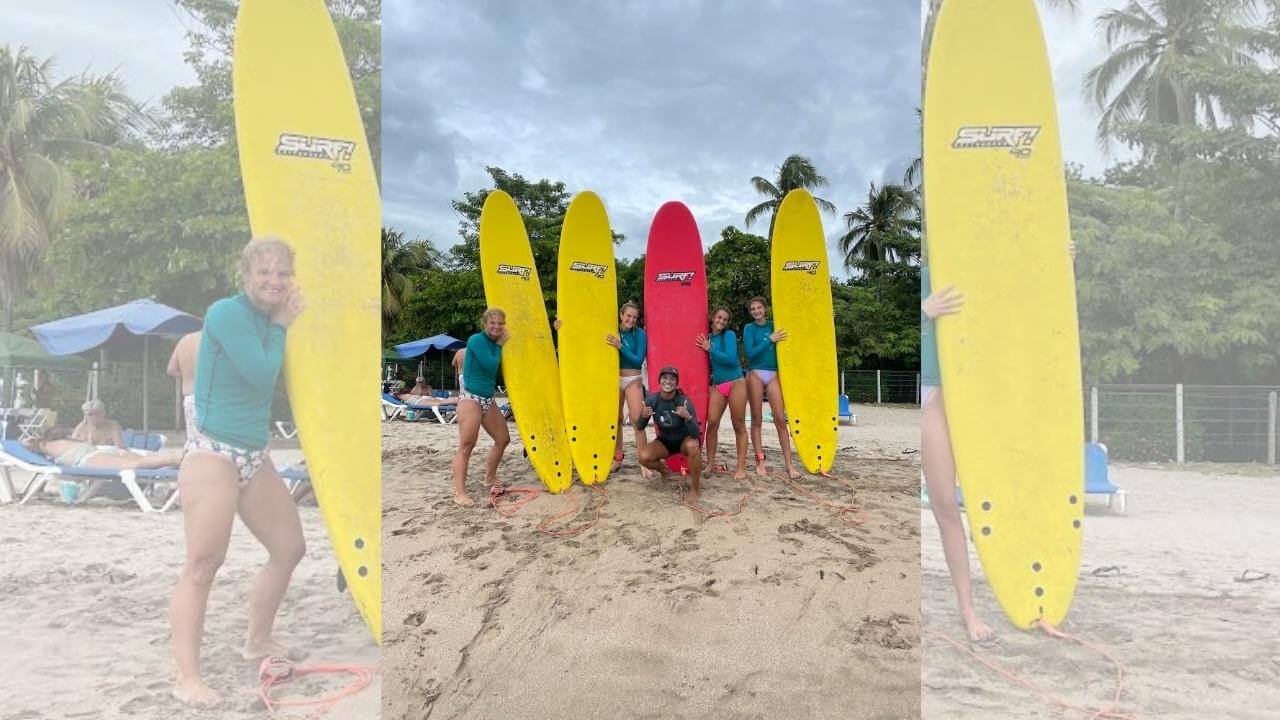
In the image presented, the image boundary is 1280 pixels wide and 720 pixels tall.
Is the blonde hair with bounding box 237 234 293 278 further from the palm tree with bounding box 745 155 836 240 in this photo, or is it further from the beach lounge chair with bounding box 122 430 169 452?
the palm tree with bounding box 745 155 836 240

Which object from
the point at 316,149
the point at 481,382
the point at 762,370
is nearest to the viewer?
the point at 316,149

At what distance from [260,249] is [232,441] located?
537mm

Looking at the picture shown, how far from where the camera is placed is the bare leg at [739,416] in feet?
14.6

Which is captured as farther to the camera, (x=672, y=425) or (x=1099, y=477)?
(x=672, y=425)

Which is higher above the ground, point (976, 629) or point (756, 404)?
point (756, 404)

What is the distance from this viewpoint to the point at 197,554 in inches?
71.1

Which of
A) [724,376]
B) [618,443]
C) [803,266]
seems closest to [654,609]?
[724,376]

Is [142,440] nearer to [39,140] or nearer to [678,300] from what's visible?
[39,140]

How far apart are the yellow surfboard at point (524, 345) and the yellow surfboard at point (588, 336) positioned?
0.31ft

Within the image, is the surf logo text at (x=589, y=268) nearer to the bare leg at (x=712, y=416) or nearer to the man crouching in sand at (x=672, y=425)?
the man crouching in sand at (x=672, y=425)

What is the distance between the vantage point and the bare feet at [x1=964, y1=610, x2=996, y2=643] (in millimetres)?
2195

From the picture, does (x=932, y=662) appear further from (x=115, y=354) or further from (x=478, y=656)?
(x=115, y=354)

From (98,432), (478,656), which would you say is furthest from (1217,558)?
(98,432)

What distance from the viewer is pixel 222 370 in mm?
1837
